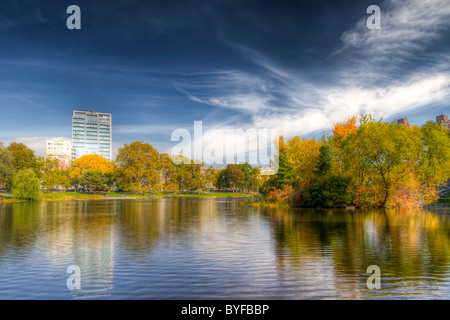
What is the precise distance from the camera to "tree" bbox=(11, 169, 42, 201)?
57.3 m

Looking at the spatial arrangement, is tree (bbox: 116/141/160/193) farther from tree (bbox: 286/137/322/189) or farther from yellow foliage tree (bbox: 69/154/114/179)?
tree (bbox: 286/137/322/189)

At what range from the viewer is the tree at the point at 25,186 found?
188ft

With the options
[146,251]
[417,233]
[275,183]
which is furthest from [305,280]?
[275,183]

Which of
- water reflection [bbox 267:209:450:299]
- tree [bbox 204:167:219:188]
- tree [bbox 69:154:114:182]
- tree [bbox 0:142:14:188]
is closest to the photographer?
water reflection [bbox 267:209:450:299]

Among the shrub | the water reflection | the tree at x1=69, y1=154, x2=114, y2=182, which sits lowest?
the water reflection

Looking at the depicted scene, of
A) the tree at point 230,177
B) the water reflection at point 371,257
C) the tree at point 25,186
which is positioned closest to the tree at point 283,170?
the water reflection at point 371,257

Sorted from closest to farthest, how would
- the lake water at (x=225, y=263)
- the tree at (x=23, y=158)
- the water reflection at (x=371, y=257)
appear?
the lake water at (x=225, y=263)
the water reflection at (x=371, y=257)
the tree at (x=23, y=158)

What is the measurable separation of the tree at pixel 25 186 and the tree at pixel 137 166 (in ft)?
108

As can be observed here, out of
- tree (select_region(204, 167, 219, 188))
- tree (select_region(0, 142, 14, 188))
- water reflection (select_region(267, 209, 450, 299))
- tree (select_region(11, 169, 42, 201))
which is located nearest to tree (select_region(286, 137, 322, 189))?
water reflection (select_region(267, 209, 450, 299))

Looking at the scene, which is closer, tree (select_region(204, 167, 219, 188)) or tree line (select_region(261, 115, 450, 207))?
tree line (select_region(261, 115, 450, 207))

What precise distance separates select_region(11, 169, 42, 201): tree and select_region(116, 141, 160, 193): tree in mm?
32913

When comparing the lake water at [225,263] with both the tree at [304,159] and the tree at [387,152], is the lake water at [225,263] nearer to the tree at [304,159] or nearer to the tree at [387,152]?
the tree at [387,152]

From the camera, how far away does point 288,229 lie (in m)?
21.9
